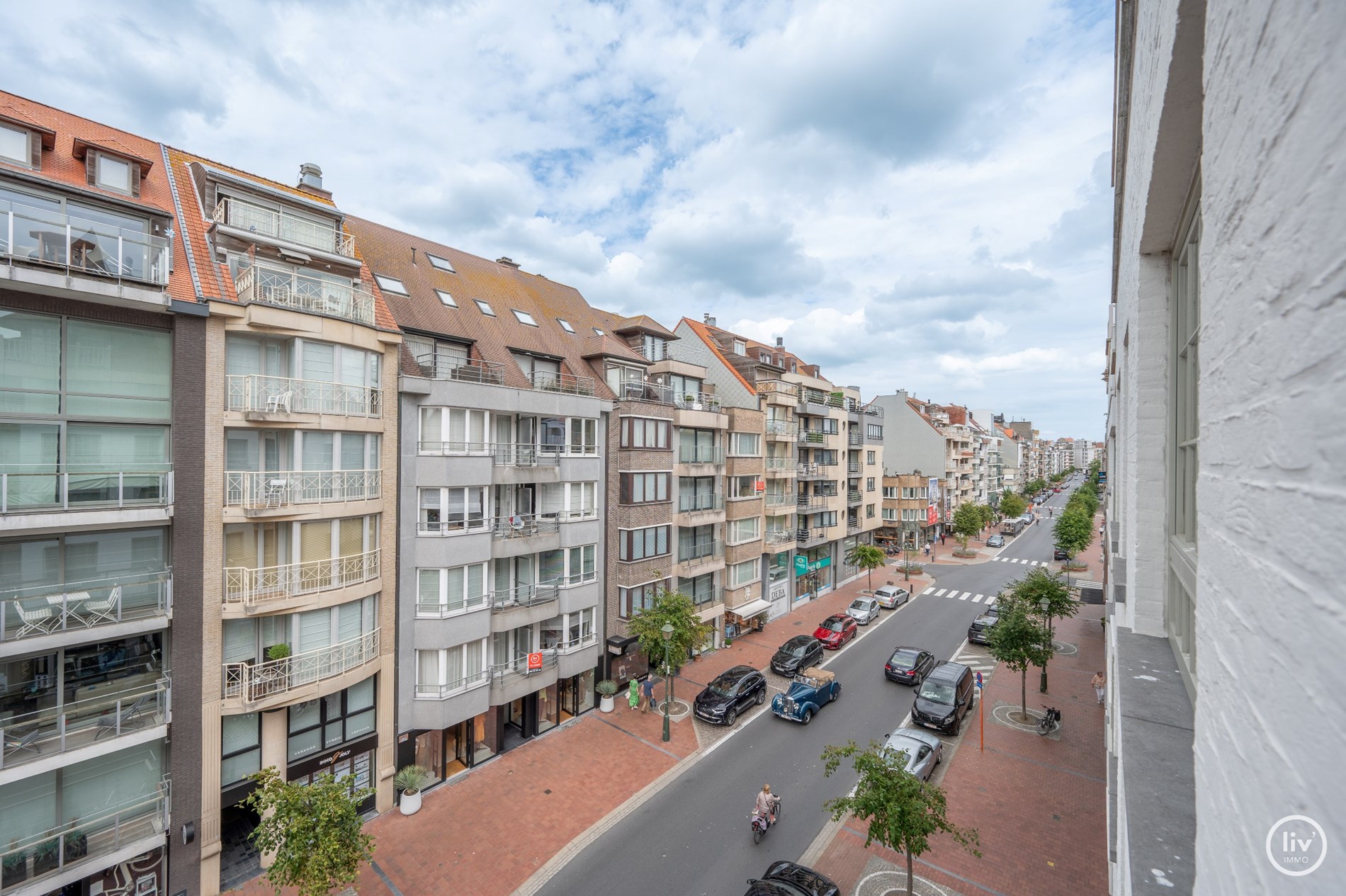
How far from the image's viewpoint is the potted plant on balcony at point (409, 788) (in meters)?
16.6

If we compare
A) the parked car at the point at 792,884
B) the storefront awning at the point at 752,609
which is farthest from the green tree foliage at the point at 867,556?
the parked car at the point at 792,884

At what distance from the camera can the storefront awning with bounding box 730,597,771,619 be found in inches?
1171

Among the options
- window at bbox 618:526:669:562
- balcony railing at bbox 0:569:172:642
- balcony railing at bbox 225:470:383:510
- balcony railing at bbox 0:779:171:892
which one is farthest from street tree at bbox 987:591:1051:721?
balcony railing at bbox 0:569:172:642

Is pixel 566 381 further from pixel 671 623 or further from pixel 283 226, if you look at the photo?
pixel 283 226

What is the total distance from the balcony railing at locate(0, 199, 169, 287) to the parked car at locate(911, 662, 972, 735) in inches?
957

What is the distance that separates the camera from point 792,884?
1270cm

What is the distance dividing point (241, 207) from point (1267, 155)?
64.5ft

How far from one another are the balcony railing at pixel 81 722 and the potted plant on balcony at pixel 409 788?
5945 mm

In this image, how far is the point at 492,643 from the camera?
746 inches

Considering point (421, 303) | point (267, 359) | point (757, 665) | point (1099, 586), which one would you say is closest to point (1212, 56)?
point (267, 359)

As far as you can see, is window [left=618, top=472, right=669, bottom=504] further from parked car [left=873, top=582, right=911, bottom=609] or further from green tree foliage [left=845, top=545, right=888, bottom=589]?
green tree foliage [left=845, top=545, right=888, bottom=589]

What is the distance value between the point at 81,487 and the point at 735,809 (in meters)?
16.9

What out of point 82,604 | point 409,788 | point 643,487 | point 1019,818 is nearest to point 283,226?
point 82,604

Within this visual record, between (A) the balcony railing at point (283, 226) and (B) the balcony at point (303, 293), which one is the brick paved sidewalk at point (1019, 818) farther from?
(A) the balcony railing at point (283, 226)
